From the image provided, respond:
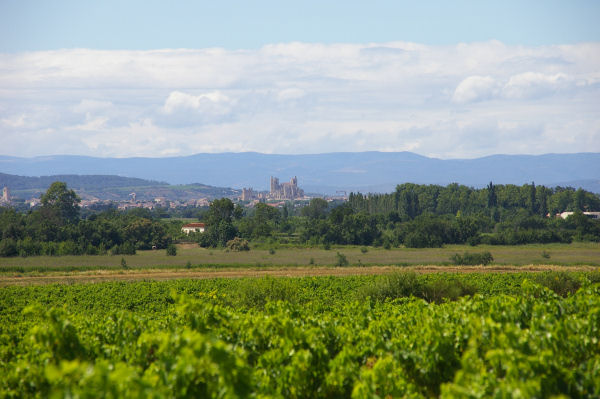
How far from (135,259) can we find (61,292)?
1170 inches

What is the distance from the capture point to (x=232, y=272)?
5409 centimetres

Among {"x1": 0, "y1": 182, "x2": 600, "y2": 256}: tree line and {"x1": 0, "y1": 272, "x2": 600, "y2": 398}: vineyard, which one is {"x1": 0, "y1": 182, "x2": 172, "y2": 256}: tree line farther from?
{"x1": 0, "y1": 272, "x2": 600, "y2": 398}: vineyard

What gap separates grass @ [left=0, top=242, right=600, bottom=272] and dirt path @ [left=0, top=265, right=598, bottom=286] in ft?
12.5

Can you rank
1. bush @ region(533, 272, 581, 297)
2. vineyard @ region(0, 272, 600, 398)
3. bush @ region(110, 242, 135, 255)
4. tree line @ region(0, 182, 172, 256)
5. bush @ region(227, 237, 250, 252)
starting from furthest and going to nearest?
bush @ region(227, 237, 250, 252) → bush @ region(110, 242, 135, 255) → tree line @ region(0, 182, 172, 256) → bush @ region(533, 272, 581, 297) → vineyard @ region(0, 272, 600, 398)

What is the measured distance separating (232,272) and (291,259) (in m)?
13.8

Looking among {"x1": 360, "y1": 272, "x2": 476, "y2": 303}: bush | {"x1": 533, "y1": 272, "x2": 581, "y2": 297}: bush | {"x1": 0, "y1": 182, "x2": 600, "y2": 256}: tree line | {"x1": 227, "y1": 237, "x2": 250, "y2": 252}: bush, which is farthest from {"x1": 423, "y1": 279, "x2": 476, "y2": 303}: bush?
{"x1": 0, "y1": 182, "x2": 600, "y2": 256}: tree line

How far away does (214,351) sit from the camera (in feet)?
24.2

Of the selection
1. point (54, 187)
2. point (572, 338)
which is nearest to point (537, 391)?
point (572, 338)

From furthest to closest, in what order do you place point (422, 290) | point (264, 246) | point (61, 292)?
point (264, 246), point (61, 292), point (422, 290)

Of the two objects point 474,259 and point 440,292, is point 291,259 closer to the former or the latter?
point 474,259

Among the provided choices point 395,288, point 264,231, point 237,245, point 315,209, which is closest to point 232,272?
point 395,288

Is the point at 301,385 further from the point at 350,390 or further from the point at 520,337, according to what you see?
the point at 520,337

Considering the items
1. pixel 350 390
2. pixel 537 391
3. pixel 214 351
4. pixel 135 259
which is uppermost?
pixel 214 351

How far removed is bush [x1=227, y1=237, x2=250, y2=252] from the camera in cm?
8162
